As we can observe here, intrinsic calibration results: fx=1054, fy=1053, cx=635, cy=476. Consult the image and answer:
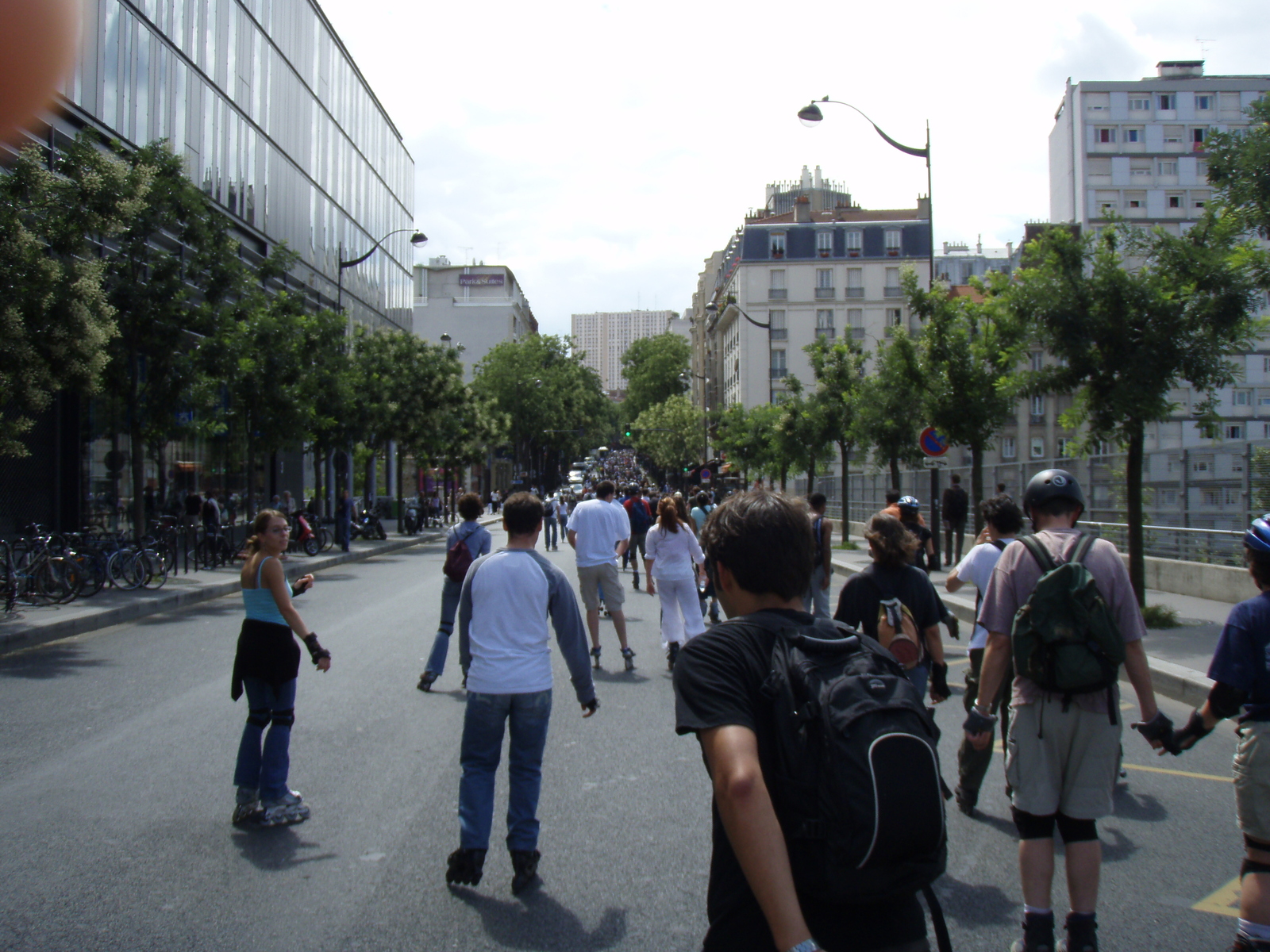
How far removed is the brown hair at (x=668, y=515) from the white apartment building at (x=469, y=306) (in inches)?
3537

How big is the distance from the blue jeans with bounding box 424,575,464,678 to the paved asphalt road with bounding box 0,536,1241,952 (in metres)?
0.29

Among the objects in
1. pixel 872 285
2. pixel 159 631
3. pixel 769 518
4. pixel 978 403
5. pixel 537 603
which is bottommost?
pixel 159 631

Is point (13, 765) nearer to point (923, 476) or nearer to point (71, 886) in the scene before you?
point (71, 886)

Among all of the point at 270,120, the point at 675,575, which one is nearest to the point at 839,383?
the point at 270,120

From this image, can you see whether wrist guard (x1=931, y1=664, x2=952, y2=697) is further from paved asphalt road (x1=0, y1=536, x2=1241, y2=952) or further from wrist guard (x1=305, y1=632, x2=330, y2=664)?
wrist guard (x1=305, y1=632, x2=330, y2=664)

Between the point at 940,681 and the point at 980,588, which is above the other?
the point at 980,588

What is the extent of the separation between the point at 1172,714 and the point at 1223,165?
614 centimetres

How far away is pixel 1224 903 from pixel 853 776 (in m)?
3.39

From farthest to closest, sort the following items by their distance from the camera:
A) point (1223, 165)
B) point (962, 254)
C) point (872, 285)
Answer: point (962, 254) < point (872, 285) < point (1223, 165)

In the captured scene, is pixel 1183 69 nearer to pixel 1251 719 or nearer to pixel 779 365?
pixel 779 365

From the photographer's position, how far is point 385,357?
39.1m

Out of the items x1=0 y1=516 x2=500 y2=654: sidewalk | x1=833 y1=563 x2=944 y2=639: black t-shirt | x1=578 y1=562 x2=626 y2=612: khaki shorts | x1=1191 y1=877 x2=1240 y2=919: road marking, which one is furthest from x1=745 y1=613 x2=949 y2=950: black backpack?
x1=0 y1=516 x2=500 y2=654: sidewalk

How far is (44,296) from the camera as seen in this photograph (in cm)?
1344

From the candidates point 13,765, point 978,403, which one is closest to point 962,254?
point 978,403
